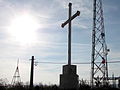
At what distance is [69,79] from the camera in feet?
49.8

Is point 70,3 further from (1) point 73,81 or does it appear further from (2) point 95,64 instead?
(2) point 95,64

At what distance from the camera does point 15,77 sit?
101ft

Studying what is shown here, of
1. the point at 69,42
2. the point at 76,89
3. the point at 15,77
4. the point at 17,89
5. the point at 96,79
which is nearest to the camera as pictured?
the point at 76,89

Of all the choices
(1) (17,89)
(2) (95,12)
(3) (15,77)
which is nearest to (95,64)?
(2) (95,12)

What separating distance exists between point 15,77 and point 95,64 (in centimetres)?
1590

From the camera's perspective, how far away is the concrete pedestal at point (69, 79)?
15.1 m

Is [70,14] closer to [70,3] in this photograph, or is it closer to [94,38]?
[70,3]

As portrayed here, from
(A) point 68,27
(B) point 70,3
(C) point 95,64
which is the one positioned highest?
(B) point 70,3

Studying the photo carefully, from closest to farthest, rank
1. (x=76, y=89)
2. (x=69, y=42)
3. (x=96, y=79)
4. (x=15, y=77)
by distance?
(x=76, y=89)
(x=69, y=42)
(x=15, y=77)
(x=96, y=79)

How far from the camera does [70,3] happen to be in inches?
670

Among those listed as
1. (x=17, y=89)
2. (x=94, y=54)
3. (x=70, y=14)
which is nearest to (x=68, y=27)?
(x=70, y=14)

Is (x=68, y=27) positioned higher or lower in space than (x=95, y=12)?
lower

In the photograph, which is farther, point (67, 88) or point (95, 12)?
point (95, 12)

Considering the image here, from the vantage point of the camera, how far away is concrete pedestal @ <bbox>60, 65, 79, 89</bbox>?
15133mm
